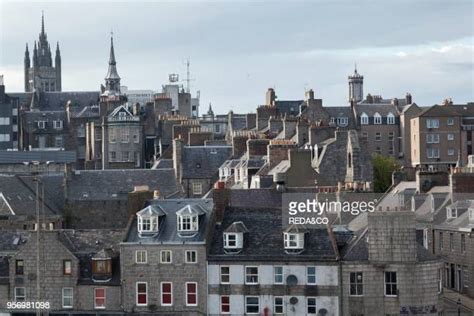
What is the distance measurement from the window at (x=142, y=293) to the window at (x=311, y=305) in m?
7.66

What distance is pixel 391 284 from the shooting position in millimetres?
71312

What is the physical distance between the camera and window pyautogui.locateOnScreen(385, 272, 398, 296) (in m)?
71.2

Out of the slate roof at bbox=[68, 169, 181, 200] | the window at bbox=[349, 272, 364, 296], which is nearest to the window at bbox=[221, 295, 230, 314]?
the window at bbox=[349, 272, 364, 296]

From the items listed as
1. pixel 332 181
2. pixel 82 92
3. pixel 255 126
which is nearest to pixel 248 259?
pixel 332 181

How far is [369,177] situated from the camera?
103438 mm

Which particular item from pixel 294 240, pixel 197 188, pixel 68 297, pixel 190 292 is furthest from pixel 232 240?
pixel 197 188

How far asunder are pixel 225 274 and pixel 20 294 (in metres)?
10.4

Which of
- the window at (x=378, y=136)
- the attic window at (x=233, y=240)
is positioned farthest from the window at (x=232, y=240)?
the window at (x=378, y=136)

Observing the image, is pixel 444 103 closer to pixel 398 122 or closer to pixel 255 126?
pixel 398 122

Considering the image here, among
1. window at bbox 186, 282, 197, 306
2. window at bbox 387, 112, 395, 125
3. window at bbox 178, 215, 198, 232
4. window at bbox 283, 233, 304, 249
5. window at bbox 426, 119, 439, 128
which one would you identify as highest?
window at bbox 387, 112, 395, 125

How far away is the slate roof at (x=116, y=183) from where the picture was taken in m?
111

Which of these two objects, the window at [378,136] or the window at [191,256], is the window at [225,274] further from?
Result: the window at [378,136]

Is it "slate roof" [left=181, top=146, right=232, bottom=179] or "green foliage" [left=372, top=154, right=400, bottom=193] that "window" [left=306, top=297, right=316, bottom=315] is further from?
"slate roof" [left=181, top=146, right=232, bottom=179]

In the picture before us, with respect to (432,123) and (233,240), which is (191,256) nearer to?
(233,240)
